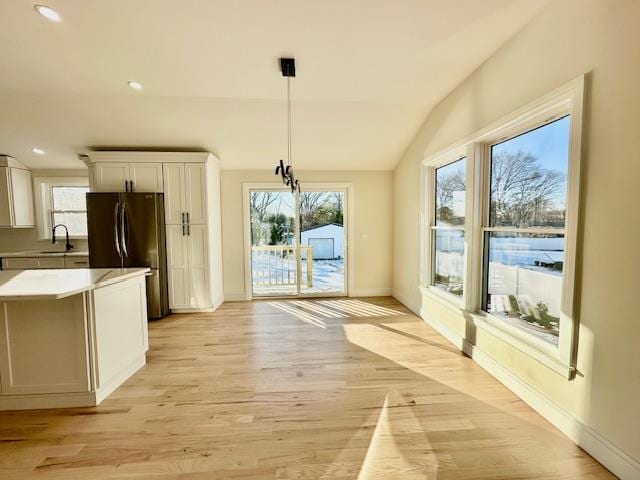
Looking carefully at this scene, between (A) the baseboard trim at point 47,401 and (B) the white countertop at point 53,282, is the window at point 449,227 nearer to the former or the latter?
(B) the white countertop at point 53,282

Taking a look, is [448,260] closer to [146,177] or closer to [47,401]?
[47,401]

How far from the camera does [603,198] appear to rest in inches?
62.4

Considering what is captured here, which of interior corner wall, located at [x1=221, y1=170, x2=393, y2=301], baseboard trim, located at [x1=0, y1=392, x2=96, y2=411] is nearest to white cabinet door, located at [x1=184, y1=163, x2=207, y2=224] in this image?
interior corner wall, located at [x1=221, y1=170, x2=393, y2=301]

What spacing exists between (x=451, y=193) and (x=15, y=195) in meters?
6.33

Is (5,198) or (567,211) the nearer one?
(567,211)

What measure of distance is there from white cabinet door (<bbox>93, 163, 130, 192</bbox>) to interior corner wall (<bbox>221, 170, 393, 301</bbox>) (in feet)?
4.54

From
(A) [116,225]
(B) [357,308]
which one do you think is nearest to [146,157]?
(A) [116,225]

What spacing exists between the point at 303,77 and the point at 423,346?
303 centimetres

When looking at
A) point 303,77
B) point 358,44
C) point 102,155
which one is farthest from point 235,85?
point 102,155

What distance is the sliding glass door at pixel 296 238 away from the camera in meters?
5.05

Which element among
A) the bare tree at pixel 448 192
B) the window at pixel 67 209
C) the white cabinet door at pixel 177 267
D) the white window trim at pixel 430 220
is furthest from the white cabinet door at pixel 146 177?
the bare tree at pixel 448 192

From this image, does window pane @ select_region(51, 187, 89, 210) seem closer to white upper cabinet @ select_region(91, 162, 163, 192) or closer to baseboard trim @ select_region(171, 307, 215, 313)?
white upper cabinet @ select_region(91, 162, 163, 192)

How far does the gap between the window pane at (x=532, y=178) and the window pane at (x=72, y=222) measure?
6.08 m

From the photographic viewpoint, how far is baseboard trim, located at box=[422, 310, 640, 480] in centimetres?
150
